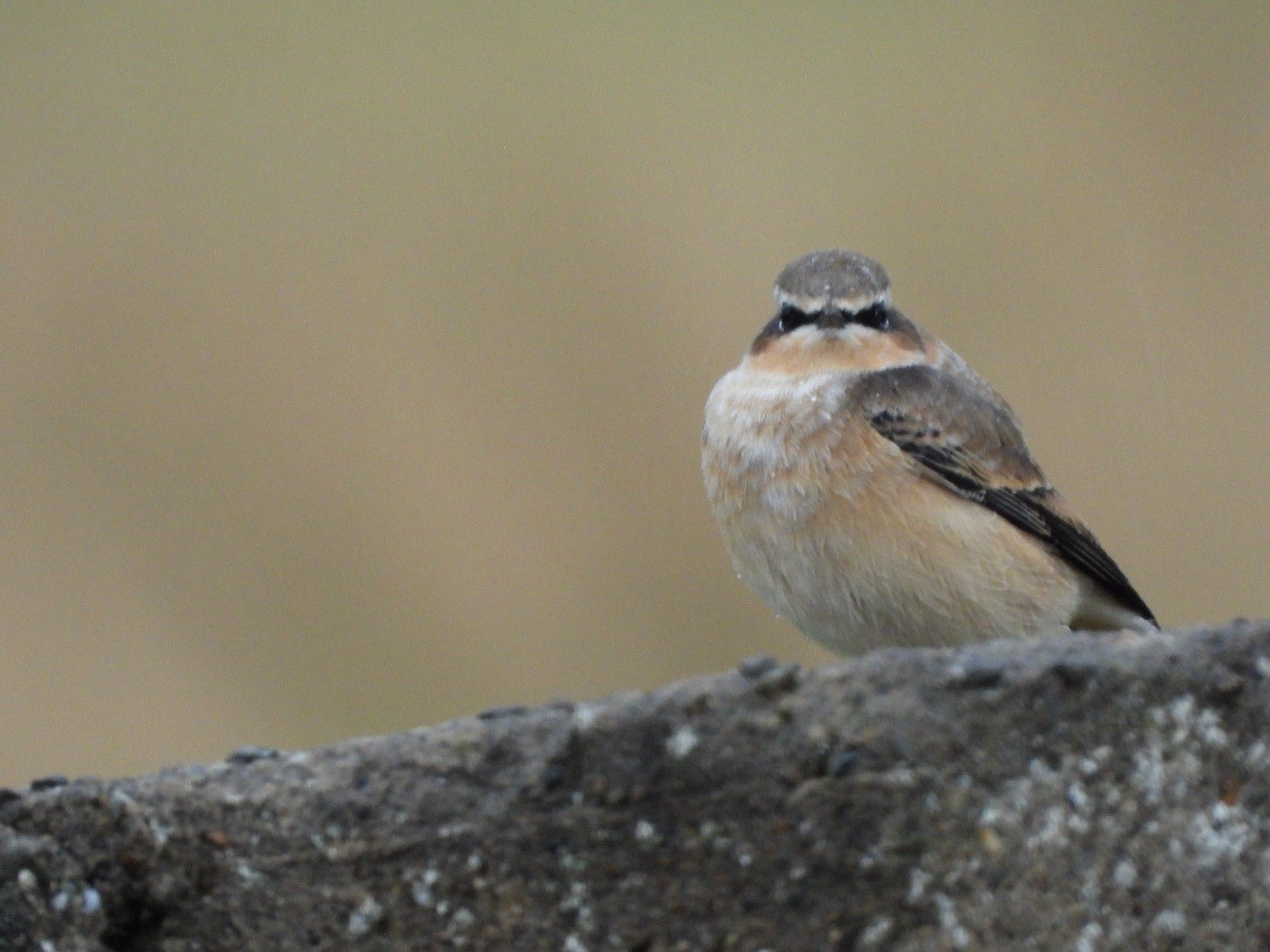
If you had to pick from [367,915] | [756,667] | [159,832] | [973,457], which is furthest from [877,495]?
[159,832]

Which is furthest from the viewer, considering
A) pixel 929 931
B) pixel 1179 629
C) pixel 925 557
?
pixel 925 557

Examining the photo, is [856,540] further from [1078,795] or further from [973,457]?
[1078,795]

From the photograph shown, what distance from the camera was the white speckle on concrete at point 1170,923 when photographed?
2.64m

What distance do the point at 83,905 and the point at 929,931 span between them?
4.39 ft

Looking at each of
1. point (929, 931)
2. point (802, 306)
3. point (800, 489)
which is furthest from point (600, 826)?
point (802, 306)

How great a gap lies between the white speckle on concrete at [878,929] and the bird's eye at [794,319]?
2927 mm

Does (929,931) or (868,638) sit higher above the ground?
(868,638)

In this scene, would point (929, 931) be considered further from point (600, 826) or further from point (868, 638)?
point (868, 638)

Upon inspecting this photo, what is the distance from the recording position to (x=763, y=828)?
2.64 metres

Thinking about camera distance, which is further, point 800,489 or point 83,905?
point 800,489

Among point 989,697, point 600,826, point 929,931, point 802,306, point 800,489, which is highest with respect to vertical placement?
point 802,306

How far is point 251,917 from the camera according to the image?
2.72 meters

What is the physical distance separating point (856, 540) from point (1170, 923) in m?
2.39

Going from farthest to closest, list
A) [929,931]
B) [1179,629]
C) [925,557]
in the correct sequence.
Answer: [925,557], [1179,629], [929,931]
